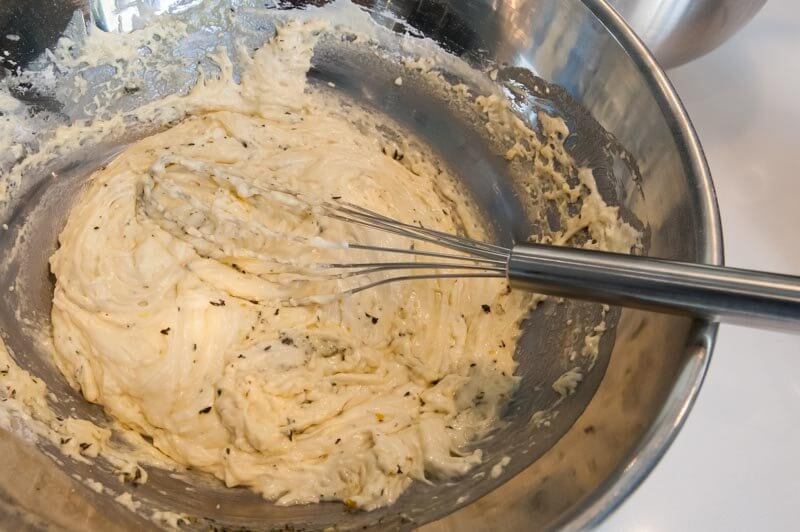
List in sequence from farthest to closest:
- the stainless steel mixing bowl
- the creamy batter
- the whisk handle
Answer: the creamy batter, the stainless steel mixing bowl, the whisk handle

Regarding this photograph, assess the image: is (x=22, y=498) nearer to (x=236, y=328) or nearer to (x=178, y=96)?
(x=236, y=328)

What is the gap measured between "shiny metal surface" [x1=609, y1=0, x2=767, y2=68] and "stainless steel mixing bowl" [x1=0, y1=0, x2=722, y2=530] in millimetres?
316

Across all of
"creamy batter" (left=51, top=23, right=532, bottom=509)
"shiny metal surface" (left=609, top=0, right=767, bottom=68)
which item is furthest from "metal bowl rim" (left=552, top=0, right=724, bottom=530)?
"shiny metal surface" (left=609, top=0, right=767, bottom=68)

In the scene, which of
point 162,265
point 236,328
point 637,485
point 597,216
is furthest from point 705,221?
point 162,265

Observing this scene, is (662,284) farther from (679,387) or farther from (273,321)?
(273,321)

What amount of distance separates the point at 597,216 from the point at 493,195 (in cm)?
36

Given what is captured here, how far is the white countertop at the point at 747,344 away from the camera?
4.02 ft

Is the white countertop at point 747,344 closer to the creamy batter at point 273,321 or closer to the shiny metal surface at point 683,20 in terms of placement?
the shiny metal surface at point 683,20

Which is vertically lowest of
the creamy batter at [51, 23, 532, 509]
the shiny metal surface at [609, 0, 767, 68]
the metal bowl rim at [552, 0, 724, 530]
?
the creamy batter at [51, 23, 532, 509]

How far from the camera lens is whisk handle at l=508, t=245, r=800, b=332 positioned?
775 millimetres

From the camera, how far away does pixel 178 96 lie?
171 cm

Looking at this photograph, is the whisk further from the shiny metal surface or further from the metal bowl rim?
the shiny metal surface

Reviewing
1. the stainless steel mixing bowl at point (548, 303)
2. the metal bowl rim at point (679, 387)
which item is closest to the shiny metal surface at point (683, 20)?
the stainless steel mixing bowl at point (548, 303)

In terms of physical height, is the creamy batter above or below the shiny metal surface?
below
